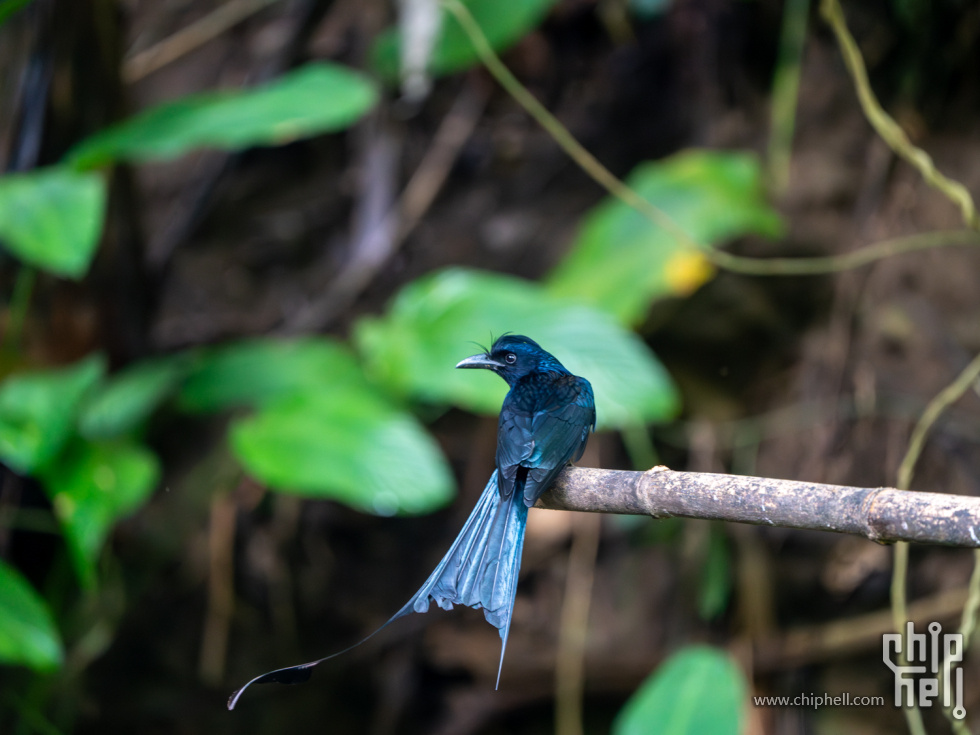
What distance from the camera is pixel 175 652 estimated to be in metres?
3.22

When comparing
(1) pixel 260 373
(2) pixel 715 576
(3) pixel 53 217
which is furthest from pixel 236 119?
(2) pixel 715 576

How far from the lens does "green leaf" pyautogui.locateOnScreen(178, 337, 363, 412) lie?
263cm

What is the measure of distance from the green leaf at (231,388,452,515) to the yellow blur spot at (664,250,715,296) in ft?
3.27

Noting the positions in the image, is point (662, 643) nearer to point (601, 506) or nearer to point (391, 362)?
point (391, 362)

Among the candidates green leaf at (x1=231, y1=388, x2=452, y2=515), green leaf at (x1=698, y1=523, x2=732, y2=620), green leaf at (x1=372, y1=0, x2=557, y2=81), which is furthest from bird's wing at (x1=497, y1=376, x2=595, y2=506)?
green leaf at (x1=372, y1=0, x2=557, y2=81)

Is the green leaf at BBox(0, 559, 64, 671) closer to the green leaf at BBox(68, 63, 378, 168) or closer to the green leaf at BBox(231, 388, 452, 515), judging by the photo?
the green leaf at BBox(231, 388, 452, 515)

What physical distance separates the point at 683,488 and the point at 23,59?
272 centimetres

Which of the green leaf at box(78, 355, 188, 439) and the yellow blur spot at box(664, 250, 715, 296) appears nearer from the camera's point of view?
the green leaf at box(78, 355, 188, 439)

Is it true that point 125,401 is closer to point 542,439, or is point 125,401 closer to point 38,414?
point 38,414

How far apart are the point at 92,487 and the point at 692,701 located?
1.69m

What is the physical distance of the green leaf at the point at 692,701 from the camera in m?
1.95

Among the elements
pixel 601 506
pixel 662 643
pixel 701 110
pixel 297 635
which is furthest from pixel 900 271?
pixel 297 635

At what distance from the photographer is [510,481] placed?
41.1 inches

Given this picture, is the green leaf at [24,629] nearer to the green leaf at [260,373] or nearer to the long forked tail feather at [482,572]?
the green leaf at [260,373]
